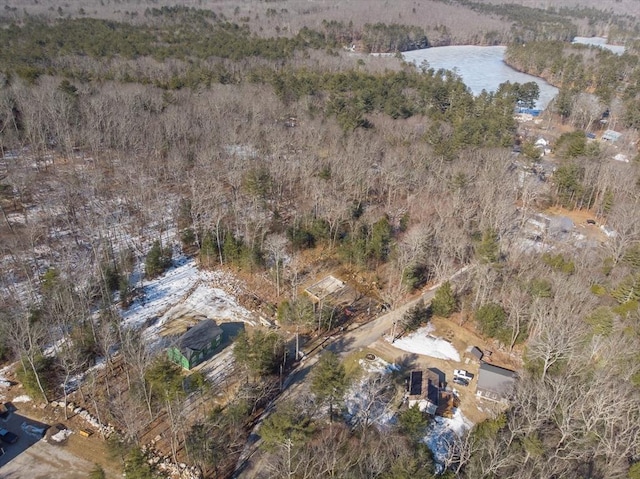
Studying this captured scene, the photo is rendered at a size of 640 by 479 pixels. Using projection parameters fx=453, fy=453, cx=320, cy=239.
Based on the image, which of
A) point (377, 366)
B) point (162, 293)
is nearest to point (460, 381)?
point (377, 366)

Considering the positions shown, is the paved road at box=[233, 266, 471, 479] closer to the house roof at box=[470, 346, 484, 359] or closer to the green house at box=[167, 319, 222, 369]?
the house roof at box=[470, 346, 484, 359]

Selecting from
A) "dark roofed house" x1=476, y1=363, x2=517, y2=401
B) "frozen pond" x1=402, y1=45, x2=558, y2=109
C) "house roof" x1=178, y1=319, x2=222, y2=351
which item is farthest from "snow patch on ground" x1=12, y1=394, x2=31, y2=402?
"frozen pond" x1=402, y1=45, x2=558, y2=109

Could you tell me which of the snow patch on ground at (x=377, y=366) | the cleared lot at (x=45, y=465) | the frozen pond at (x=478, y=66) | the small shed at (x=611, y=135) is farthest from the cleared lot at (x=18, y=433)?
the frozen pond at (x=478, y=66)

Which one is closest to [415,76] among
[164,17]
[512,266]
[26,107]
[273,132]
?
[273,132]

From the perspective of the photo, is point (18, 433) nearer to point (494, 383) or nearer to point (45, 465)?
point (45, 465)

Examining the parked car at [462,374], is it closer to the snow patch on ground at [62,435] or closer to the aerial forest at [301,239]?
the aerial forest at [301,239]
